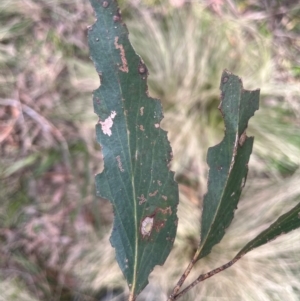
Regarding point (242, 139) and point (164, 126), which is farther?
point (164, 126)

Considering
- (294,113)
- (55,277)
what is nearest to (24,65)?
(55,277)

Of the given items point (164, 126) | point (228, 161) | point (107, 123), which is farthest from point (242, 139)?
point (164, 126)

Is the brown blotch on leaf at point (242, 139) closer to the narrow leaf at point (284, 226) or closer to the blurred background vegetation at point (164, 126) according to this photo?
the narrow leaf at point (284, 226)

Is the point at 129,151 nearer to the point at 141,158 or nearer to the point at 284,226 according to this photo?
the point at 141,158

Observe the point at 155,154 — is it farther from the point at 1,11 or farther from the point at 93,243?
the point at 1,11

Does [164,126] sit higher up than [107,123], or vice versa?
[107,123]

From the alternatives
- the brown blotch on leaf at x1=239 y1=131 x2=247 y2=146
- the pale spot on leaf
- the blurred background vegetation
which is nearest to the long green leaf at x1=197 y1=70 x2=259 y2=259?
the brown blotch on leaf at x1=239 y1=131 x2=247 y2=146
